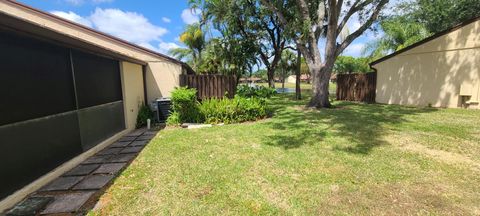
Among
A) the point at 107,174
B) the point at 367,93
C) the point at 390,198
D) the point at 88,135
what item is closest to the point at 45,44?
the point at 88,135

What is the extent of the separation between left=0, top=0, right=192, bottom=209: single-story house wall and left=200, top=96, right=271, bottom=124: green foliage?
8.76ft

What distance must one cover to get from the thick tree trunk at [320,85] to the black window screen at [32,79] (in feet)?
30.4

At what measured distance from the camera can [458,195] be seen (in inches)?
118

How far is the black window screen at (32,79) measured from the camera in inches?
118

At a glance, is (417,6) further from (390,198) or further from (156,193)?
(156,193)

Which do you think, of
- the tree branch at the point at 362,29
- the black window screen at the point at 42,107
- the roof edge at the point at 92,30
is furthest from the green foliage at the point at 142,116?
the tree branch at the point at 362,29

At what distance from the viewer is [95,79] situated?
5305mm

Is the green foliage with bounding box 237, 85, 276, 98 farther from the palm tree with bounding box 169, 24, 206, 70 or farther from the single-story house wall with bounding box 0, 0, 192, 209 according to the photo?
the palm tree with bounding box 169, 24, 206, 70

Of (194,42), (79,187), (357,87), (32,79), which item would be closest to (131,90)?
(32,79)

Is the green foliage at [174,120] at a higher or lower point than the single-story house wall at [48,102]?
lower

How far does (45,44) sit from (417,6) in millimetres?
24616

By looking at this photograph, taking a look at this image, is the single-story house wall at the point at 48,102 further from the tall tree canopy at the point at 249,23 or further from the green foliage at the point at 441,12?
the green foliage at the point at 441,12

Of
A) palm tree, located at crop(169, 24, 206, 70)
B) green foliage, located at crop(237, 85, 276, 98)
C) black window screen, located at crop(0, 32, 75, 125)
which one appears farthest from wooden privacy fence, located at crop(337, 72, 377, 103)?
black window screen, located at crop(0, 32, 75, 125)

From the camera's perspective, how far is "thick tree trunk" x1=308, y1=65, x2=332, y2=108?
10.4m
